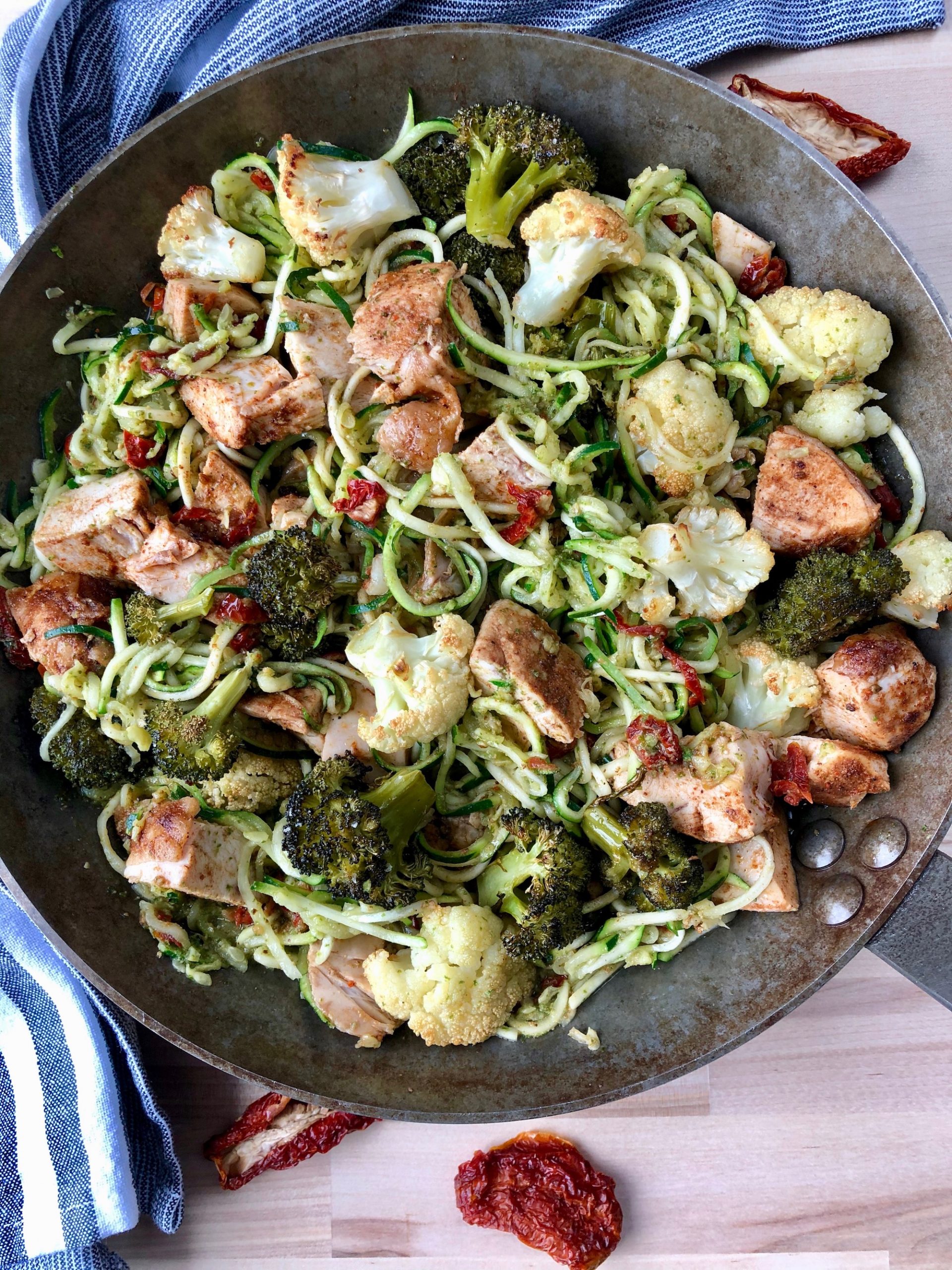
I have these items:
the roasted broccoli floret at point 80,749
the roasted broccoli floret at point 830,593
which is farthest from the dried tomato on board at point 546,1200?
the roasted broccoli floret at point 830,593

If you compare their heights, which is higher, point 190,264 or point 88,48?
point 88,48

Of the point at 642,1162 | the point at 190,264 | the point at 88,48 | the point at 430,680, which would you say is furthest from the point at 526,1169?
the point at 88,48

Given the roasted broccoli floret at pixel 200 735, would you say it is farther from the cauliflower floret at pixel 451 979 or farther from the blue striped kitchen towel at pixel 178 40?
the blue striped kitchen towel at pixel 178 40

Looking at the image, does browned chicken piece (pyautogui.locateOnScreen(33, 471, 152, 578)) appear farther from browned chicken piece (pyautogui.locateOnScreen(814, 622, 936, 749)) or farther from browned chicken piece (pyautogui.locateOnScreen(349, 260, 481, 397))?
browned chicken piece (pyautogui.locateOnScreen(814, 622, 936, 749))

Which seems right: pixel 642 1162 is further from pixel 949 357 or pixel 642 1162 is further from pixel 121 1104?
pixel 949 357

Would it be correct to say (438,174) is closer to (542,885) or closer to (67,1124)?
(542,885)

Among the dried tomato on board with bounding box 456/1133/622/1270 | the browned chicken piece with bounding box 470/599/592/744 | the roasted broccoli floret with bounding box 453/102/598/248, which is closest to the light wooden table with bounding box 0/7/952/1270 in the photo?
the dried tomato on board with bounding box 456/1133/622/1270
